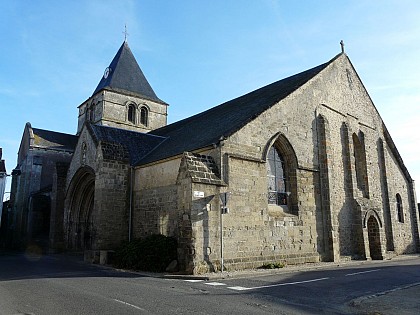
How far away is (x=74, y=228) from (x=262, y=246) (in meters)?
11.9

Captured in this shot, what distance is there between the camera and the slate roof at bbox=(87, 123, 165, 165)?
57.4ft

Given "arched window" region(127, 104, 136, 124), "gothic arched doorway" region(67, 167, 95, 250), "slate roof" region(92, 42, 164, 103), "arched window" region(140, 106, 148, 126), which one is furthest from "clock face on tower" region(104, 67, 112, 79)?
"gothic arched doorway" region(67, 167, 95, 250)

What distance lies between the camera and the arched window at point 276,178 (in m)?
14.7

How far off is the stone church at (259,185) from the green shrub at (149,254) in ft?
2.82

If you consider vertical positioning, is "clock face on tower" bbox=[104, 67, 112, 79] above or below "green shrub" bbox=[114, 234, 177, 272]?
above

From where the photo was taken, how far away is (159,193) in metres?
15.0

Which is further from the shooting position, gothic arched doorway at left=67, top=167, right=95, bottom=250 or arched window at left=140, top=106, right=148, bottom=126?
arched window at left=140, top=106, right=148, bottom=126

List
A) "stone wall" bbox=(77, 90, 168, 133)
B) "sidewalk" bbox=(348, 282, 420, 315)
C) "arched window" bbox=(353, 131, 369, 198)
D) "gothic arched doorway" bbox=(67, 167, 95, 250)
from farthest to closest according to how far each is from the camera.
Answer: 1. "stone wall" bbox=(77, 90, 168, 133)
2. "gothic arched doorway" bbox=(67, 167, 95, 250)
3. "arched window" bbox=(353, 131, 369, 198)
4. "sidewalk" bbox=(348, 282, 420, 315)

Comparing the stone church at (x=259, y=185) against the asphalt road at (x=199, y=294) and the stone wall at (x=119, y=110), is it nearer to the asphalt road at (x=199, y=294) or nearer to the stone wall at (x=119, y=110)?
the asphalt road at (x=199, y=294)

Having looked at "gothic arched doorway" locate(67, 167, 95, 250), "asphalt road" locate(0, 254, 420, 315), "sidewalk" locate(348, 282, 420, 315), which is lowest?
"sidewalk" locate(348, 282, 420, 315)

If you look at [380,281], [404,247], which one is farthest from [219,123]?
[404,247]

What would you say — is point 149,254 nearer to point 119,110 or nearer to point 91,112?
point 119,110

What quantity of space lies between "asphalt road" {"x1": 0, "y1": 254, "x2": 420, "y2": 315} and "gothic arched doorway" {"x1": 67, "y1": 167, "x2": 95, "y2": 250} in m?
9.19

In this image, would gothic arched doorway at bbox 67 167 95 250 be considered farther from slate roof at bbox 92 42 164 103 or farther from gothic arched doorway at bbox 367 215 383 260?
gothic arched doorway at bbox 367 215 383 260
